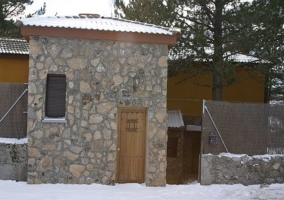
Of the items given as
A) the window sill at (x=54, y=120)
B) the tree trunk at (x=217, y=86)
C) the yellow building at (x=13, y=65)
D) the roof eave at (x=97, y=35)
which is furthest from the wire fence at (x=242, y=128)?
the yellow building at (x=13, y=65)

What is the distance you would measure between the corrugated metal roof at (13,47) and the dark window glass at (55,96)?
6.71 meters

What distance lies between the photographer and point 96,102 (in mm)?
10469

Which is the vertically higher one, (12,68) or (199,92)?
(12,68)

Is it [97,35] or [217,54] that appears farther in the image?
[217,54]

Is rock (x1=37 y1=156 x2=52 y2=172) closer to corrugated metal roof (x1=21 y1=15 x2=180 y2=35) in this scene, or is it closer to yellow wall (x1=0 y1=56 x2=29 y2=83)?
corrugated metal roof (x1=21 y1=15 x2=180 y2=35)

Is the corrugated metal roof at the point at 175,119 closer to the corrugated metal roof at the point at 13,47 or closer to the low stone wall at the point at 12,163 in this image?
the low stone wall at the point at 12,163

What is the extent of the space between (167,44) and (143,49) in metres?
0.66

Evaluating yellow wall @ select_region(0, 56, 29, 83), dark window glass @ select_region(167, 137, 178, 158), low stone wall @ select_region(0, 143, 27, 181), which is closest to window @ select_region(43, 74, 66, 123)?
low stone wall @ select_region(0, 143, 27, 181)

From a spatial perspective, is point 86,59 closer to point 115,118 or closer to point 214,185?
point 115,118

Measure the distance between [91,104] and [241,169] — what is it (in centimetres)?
460

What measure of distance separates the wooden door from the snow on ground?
0.32m

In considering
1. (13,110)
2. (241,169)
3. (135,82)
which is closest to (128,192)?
(135,82)

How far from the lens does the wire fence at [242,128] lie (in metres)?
11.3

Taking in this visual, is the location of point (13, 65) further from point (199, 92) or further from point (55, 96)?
point (199, 92)
